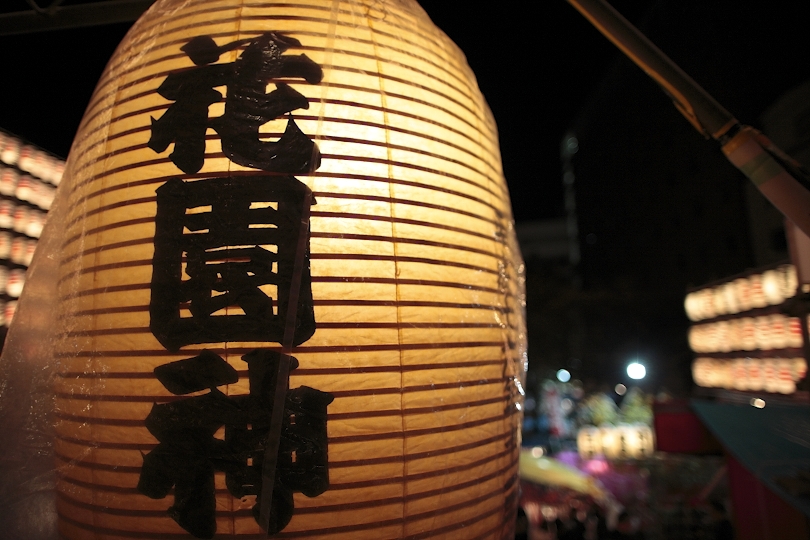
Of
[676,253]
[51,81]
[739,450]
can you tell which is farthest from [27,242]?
[676,253]

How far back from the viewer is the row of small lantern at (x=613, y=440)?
395 inches

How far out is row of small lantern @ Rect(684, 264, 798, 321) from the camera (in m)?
9.50

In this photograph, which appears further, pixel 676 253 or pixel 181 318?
pixel 676 253

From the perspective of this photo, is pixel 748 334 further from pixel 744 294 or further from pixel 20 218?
pixel 20 218

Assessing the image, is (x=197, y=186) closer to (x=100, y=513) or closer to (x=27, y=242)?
(x=100, y=513)

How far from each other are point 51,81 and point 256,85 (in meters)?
4.15

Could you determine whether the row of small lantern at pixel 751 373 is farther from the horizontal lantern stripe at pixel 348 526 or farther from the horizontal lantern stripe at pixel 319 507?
the horizontal lantern stripe at pixel 319 507

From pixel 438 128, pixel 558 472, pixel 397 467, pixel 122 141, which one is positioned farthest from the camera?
pixel 558 472

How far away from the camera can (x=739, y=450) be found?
3.52 meters

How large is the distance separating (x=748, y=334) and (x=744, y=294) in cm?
96

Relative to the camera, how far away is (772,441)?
3395mm

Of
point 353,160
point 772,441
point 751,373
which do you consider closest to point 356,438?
point 353,160

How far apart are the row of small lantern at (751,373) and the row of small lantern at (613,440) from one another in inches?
110

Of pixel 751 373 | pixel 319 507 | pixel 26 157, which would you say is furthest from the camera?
pixel 751 373
